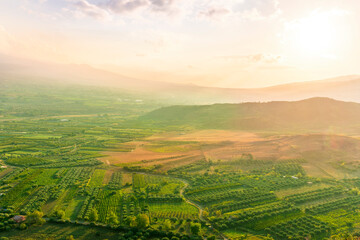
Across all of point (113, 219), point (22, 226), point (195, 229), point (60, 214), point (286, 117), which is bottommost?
point (22, 226)

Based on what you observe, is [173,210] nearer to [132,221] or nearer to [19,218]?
[132,221]

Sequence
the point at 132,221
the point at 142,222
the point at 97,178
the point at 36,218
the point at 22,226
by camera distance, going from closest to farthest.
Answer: the point at 22,226, the point at 142,222, the point at 132,221, the point at 36,218, the point at 97,178

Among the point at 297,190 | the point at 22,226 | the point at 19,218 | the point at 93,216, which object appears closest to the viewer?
the point at 22,226

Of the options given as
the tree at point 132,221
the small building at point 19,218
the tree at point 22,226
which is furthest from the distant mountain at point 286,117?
the tree at point 22,226

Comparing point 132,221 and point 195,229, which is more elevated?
point 195,229

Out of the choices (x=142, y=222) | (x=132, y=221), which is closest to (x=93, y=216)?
(x=132, y=221)

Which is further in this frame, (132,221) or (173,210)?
(173,210)

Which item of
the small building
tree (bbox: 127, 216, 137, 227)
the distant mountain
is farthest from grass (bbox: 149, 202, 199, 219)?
the distant mountain
